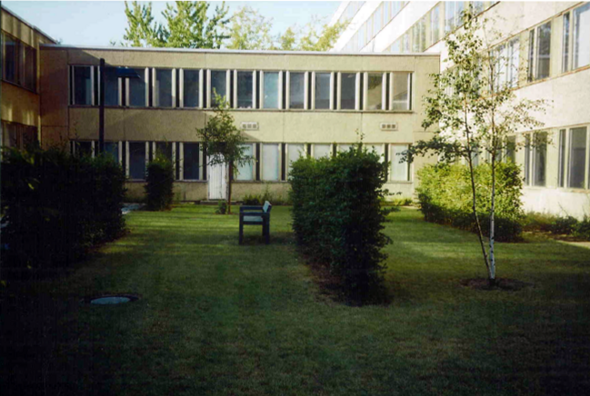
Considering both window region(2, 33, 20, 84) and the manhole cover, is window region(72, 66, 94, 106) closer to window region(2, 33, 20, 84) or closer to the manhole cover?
window region(2, 33, 20, 84)

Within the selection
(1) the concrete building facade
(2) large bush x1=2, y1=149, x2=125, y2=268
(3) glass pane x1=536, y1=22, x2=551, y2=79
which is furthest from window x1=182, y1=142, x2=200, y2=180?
(3) glass pane x1=536, y1=22, x2=551, y2=79

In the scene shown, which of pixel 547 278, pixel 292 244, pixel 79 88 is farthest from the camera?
pixel 79 88

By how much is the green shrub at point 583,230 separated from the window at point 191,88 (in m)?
17.7

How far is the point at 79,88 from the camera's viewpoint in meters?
26.5

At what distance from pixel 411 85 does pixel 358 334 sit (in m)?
23.0

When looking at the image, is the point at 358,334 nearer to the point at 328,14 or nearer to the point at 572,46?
the point at 572,46

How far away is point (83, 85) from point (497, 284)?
906 inches

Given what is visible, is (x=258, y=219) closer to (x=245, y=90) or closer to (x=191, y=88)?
(x=245, y=90)

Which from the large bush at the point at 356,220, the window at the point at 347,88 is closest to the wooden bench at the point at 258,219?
the large bush at the point at 356,220

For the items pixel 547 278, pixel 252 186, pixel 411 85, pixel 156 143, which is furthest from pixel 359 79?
pixel 547 278

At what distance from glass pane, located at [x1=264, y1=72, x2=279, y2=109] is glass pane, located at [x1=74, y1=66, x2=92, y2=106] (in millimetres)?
8233

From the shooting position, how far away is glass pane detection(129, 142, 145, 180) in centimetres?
2684

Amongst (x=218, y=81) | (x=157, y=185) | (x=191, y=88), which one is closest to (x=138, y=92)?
(x=191, y=88)

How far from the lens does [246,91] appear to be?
2720 centimetres
